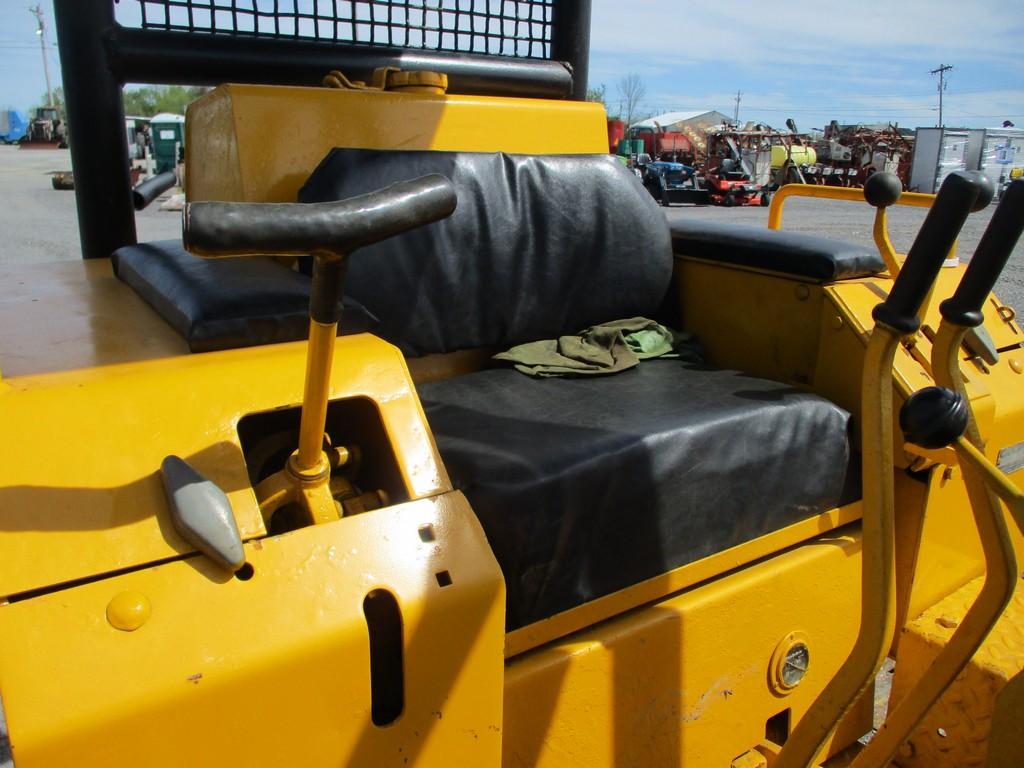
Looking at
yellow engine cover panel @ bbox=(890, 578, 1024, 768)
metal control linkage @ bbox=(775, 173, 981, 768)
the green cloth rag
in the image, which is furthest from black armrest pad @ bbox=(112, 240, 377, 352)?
yellow engine cover panel @ bbox=(890, 578, 1024, 768)

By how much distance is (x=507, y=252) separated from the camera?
1.96 metres

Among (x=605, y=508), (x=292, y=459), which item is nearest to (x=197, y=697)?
(x=292, y=459)

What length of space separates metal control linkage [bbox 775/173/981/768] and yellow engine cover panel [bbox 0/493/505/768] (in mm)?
422

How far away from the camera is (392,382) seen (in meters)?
1.19

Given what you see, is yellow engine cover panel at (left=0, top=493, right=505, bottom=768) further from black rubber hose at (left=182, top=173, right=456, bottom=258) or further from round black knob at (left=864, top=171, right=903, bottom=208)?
round black knob at (left=864, top=171, right=903, bottom=208)

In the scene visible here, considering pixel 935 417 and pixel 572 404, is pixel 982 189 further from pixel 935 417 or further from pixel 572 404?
pixel 572 404

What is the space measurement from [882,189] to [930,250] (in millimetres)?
680

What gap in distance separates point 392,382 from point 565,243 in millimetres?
944

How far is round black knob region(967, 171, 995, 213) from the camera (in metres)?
0.96

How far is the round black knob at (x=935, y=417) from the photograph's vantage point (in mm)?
917

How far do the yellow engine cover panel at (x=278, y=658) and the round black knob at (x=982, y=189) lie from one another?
0.71 metres

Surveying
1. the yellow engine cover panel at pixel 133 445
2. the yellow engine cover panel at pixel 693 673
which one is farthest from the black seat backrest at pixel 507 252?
the yellow engine cover panel at pixel 693 673

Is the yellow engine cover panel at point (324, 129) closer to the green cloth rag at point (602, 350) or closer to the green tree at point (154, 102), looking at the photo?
the green cloth rag at point (602, 350)

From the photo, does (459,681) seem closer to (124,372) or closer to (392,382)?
(392,382)
